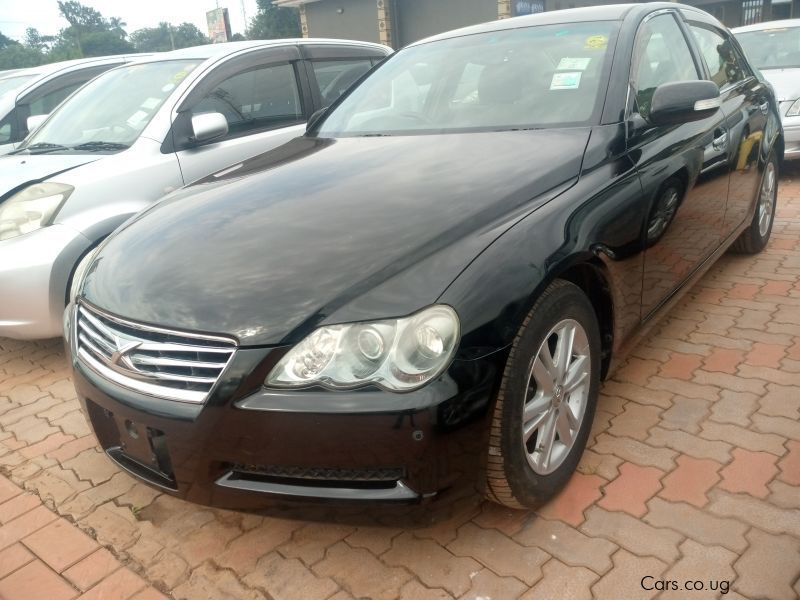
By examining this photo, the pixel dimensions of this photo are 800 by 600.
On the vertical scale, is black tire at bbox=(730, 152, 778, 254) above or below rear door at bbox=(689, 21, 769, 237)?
below

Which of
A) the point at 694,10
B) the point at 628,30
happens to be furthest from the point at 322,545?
the point at 694,10

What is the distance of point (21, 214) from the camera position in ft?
11.7

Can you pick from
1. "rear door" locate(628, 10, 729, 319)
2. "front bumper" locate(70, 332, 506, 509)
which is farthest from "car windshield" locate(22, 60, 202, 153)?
"rear door" locate(628, 10, 729, 319)

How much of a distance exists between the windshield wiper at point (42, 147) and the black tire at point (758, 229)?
14.8 ft

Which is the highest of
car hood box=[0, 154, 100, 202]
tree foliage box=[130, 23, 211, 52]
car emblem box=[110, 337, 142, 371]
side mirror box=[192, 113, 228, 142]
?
tree foliage box=[130, 23, 211, 52]

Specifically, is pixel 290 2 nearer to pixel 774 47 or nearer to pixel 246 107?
pixel 774 47

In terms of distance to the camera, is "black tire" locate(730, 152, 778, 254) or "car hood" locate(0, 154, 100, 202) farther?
"black tire" locate(730, 152, 778, 254)

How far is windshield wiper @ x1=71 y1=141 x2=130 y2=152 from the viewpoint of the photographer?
400cm

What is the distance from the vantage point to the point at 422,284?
1765mm

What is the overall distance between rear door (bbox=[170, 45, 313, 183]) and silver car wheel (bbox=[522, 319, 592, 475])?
2735 millimetres

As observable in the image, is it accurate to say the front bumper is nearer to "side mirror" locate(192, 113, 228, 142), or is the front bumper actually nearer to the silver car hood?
"side mirror" locate(192, 113, 228, 142)

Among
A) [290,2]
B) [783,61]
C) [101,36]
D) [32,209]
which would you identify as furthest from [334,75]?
[101,36]

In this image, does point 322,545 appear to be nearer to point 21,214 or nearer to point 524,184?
point 524,184

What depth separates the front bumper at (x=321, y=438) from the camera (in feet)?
5.47
